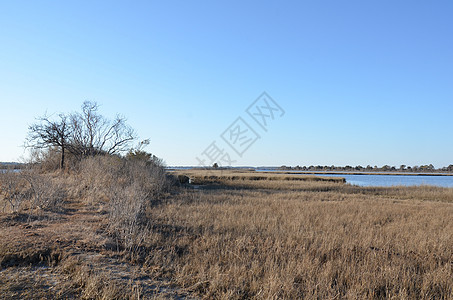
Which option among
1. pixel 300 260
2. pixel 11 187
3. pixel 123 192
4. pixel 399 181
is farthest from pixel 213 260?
pixel 399 181

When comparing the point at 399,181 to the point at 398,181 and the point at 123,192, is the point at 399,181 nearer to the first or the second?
the point at 398,181

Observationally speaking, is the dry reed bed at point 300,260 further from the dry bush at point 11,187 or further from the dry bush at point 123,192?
the dry bush at point 11,187

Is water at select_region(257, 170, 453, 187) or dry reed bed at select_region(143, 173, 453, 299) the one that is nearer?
dry reed bed at select_region(143, 173, 453, 299)

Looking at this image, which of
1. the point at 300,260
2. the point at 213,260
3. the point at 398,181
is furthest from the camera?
the point at 398,181

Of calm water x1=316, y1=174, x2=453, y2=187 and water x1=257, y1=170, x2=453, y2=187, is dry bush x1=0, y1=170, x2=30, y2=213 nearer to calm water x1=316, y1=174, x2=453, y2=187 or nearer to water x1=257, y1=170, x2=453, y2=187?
water x1=257, y1=170, x2=453, y2=187

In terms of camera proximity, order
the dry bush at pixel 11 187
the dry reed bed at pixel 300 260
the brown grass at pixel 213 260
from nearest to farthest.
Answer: the brown grass at pixel 213 260, the dry reed bed at pixel 300 260, the dry bush at pixel 11 187

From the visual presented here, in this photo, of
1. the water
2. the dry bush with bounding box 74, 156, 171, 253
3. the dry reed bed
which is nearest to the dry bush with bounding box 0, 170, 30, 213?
the dry bush with bounding box 74, 156, 171, 253

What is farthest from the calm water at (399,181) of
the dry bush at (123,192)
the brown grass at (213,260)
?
the brown grass at (213,260)

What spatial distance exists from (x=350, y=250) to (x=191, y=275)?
13.3 ft

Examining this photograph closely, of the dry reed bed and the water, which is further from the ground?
the dry reed bed

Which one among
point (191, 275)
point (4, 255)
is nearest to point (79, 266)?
point (4, 255)

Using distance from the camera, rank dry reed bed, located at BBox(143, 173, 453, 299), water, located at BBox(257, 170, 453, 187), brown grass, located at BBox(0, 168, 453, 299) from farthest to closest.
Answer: water, located at BBox(257, 170, 453, 187)
dry reed bed, located at BBox(143, 173, 453, 299)
brown grass, located at BBox(0, 168, 453, 299)

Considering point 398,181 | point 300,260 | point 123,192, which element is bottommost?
point 398,181

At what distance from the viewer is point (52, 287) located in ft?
13.4
